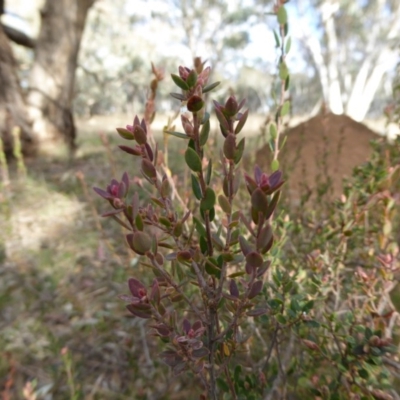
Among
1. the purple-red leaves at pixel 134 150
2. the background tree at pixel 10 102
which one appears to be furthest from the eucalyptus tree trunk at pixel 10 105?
the purple-red leaves at pixel 134 150

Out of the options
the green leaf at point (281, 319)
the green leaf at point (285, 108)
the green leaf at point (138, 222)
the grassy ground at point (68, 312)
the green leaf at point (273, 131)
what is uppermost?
the green leaf at point (285, 108)

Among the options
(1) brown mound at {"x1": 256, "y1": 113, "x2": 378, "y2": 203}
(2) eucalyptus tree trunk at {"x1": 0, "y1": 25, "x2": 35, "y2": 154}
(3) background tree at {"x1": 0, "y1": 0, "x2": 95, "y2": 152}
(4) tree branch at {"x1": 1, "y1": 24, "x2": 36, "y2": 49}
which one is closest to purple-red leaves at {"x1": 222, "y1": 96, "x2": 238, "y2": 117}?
(1) brown mound at {"x1": 256, "y1": 113, "x2": 378, "y2": 203}

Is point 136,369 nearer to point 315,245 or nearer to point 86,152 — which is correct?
point 315,245

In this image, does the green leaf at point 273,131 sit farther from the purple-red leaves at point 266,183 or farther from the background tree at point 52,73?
the background tree at point 52,73

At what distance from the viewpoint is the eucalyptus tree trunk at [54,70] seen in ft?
17.9

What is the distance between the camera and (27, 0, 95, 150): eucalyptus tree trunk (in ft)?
17.9

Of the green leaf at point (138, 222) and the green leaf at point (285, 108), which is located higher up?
the green leaf at point (285, 108)

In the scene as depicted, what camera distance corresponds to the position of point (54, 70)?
18.5ft

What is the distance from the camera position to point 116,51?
22.0 meters

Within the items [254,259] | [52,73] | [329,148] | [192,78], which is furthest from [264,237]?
[52,73]

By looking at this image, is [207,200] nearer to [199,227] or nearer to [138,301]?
[199,227]

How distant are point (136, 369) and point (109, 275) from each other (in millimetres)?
1024

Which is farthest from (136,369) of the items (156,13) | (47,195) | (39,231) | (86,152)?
(156,13)

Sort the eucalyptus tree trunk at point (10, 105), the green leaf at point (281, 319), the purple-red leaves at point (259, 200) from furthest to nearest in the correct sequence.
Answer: the eucalyptus tree trunk at point (10, 105) < the green leaf at point (281, 319) < the purple-red leaves at point (259, 200)
